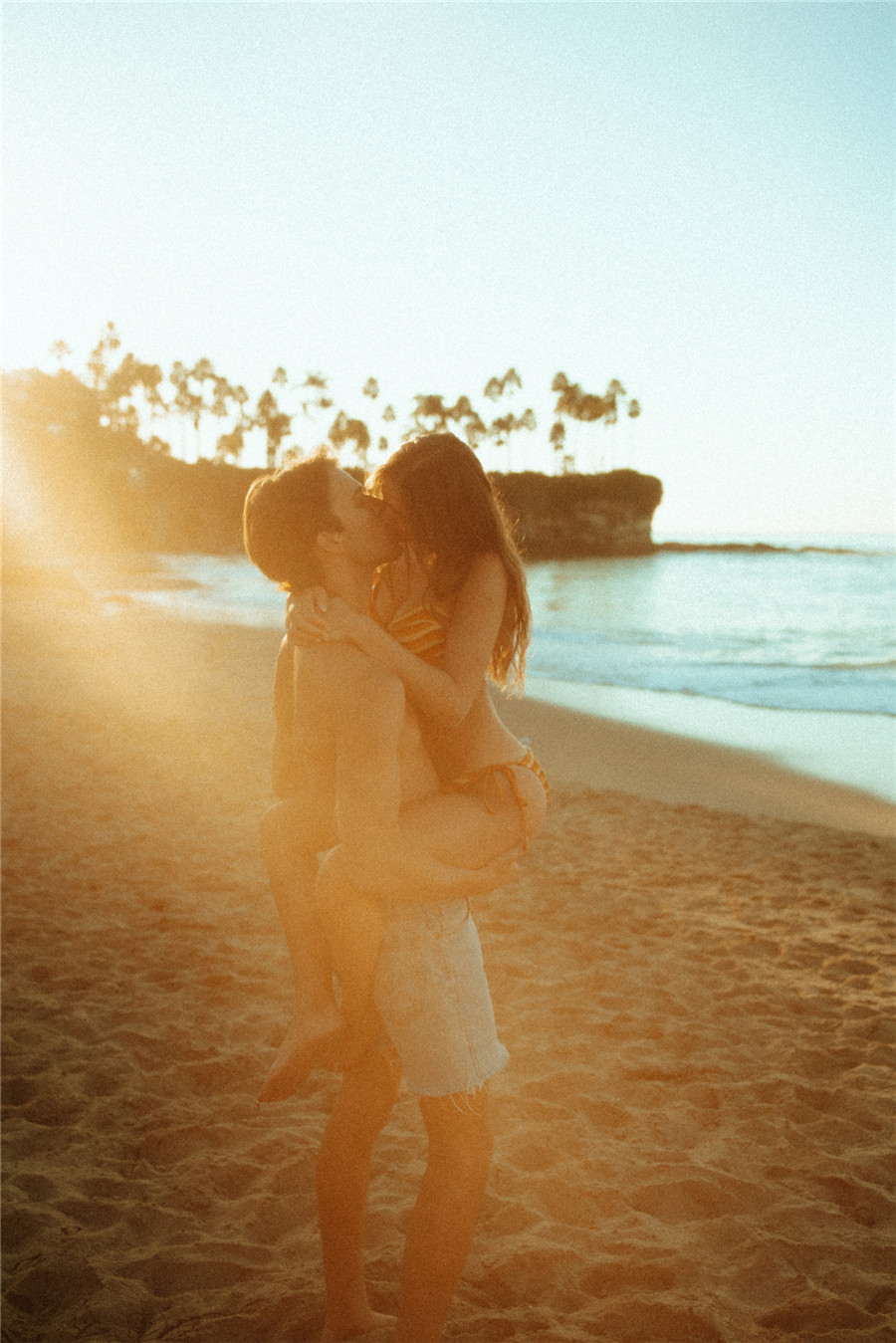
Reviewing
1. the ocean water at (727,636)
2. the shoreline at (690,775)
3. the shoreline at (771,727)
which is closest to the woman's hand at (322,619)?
the shoreline at (690,775)

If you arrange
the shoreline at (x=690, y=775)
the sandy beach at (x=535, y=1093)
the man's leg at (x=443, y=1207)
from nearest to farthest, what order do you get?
1. the man's leg at (x=443, y=1207)
2. the sandy beach at (x=535, y=1093)
3. the shoreline at (x=690, y=775)

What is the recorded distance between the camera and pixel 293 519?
208 cm

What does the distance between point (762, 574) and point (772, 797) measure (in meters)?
66.6

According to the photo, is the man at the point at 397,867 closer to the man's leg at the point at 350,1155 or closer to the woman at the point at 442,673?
the woman at the point at 442,673

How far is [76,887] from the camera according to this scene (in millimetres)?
6223

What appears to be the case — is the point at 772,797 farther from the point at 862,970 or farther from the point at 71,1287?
the point at 71,1287

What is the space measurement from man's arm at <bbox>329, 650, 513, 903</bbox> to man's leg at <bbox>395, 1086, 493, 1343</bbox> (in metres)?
0.50

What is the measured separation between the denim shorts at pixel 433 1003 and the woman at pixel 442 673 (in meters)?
0.06

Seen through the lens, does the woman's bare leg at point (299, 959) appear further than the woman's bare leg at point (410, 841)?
Yes

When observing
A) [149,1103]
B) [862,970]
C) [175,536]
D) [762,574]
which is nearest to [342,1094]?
[149,1103]

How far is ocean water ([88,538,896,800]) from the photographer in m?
13.0

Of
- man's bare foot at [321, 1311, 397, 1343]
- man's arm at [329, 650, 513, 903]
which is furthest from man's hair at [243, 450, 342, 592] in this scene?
man's bare foot at [321, 1311, 397, 1343]

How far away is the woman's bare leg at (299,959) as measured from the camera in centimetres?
217

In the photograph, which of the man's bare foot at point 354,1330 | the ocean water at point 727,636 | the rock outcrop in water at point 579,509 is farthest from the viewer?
the rock outcrop in water at point 579,509
